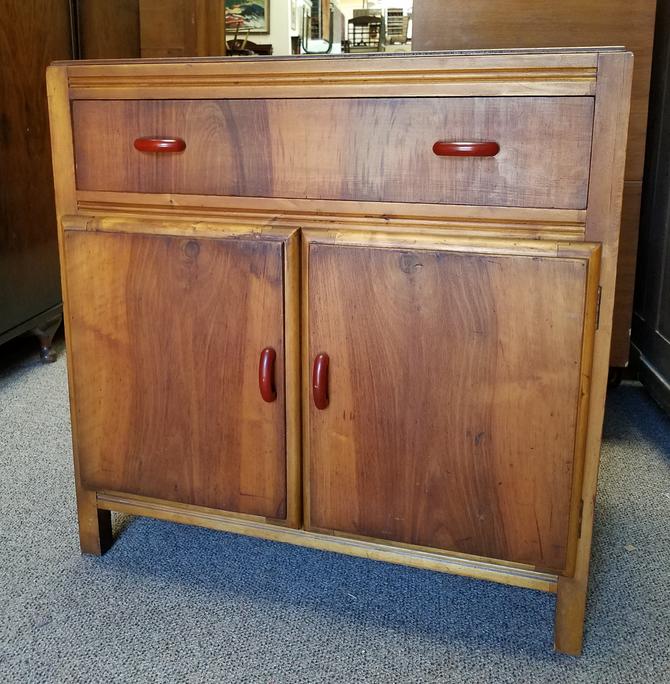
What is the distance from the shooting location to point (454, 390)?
0.91 meters

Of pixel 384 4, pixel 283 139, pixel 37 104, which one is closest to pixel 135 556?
pixel 283 139

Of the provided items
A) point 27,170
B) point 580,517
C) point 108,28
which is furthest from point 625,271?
point 108,28

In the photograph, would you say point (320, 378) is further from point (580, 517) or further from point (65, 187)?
point (65, 187)

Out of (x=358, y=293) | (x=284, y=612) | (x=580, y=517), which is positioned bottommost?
(x=284, y=612)

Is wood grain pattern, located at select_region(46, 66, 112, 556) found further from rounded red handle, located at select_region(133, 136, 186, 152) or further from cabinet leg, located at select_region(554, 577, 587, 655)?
cabinet leg, located at select_region(554, 577, 587, 655)

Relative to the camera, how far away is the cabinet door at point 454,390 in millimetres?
860

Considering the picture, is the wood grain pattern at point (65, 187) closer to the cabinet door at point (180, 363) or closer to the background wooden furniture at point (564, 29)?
the cabinet door at point (180, 363)

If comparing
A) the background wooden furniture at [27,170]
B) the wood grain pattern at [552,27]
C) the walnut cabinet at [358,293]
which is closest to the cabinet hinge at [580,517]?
the walnut cabinet at [358,293]

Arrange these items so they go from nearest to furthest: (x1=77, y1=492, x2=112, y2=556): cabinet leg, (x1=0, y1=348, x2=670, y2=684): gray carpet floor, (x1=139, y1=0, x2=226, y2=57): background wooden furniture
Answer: (x1=0, y1=348, x2=670, y2=684): gray carpet floor, (x1=77, y1=492, x2=112, y2=556): cabinet leg, (x1=139, y1=0, x2=226, y2=57): background wooden furniture

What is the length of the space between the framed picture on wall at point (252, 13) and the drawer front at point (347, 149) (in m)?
5.72

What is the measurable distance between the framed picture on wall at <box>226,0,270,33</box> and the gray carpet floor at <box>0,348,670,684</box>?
585 centimetres

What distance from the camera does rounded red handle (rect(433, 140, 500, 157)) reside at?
0.84m

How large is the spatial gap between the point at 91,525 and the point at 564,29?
146 cm

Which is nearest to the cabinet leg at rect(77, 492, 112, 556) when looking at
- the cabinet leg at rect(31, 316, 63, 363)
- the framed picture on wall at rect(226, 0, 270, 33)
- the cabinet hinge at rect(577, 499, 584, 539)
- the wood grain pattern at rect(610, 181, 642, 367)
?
the cabinet hinge at rect(577, 499, 584, 539)
